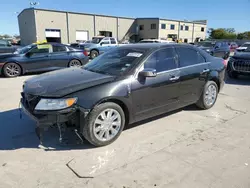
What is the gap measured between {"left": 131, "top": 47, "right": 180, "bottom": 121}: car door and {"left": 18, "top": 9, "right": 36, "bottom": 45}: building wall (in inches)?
1506

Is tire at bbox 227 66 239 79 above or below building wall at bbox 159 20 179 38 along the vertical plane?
below

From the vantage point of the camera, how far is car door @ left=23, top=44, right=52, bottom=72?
9297mm

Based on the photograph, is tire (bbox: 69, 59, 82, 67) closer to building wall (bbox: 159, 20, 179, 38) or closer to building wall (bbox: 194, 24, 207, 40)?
building wall (bbox: 159, 20, 179, 38)

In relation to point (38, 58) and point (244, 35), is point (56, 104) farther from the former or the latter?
point (244, 35)

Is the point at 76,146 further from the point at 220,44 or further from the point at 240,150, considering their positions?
the point at 220,44

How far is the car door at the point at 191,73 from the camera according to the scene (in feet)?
14.2

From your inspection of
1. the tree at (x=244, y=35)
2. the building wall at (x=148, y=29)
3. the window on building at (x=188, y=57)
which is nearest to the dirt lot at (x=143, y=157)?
the window on building at (x=188, y=57)

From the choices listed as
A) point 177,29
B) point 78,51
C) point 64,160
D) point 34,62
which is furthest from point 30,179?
point 177,29

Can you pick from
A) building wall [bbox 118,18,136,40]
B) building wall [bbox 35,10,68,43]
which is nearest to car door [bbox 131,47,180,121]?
building wall [bbox 35,10,68,43]

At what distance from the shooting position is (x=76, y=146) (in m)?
3.35

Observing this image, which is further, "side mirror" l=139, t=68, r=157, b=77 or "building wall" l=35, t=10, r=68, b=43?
"building wall" l=35, t=10, r=68, b=43

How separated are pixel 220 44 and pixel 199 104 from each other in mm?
15599

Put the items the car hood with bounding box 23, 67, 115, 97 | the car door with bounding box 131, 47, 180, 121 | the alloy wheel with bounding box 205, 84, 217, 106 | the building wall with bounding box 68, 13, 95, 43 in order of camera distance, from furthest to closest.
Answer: the building wall with bounding box 68, 13, 95, 43, the alloy wheel with bounding box 205, 84, 217, 106, the car door with bounding box 131, 47, 180, 121, the car hood with bounding box 23, 67, 115, 97

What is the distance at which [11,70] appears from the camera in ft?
29.9
